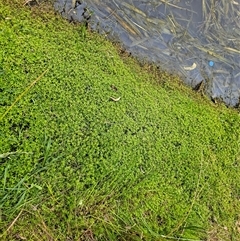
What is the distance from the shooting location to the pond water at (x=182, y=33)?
260 cm

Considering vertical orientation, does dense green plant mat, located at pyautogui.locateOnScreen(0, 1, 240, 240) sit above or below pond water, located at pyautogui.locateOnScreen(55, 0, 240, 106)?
below

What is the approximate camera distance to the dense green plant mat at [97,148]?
1.71 m

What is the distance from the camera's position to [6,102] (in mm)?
1781

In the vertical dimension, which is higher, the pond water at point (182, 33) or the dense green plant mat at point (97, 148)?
the pond water at point (182, 33)

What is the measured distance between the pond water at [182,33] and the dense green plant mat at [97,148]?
215mm

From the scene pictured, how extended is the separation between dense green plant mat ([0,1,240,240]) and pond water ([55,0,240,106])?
0.70 feet

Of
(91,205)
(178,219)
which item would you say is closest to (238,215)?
(178,219)

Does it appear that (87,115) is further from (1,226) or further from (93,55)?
(1,226)

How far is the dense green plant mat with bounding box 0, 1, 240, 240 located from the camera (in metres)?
1.71

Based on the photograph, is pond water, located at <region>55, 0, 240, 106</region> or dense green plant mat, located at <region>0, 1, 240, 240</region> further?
pond water, located at <region>55, 0, 240, 106</region>

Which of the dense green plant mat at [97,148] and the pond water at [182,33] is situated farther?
the pond water at [182,33]

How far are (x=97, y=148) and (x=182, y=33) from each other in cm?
137

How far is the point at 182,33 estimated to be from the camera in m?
2.90

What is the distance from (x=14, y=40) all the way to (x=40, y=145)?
0.58 metres
